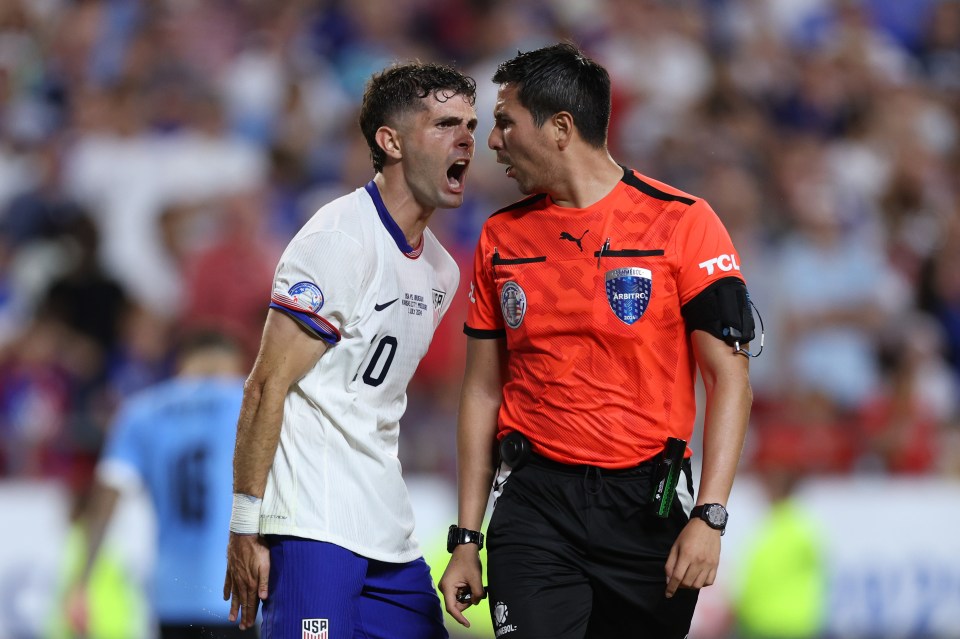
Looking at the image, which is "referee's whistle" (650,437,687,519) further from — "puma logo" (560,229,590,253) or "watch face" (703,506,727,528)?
"puma logo" (560,229,590,253)

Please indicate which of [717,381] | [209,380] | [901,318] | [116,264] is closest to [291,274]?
[717,381]

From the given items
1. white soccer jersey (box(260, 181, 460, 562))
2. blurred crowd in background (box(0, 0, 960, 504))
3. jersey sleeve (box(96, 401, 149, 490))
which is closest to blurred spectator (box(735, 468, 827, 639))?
blurred crowd in background (box(0, 0, 960, 504))

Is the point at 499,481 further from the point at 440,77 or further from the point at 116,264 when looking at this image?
the point at 116,264

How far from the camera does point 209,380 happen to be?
6.55 metres

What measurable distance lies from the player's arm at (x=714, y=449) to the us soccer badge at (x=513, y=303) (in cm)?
55

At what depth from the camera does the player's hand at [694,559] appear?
386cm

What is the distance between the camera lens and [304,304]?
4.02 metres

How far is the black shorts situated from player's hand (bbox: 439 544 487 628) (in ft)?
0.34

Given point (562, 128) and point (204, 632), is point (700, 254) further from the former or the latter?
point (204, 632)

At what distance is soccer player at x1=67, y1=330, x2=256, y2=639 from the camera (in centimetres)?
636

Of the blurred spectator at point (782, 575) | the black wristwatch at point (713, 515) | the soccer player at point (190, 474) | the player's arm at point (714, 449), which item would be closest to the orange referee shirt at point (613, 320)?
the player's arm at point (714, 449)

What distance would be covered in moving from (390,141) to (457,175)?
Result: 256 mm

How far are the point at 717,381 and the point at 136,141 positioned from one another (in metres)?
7.40

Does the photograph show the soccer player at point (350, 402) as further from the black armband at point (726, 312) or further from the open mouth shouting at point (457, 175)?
the black armband at point (726, 312)
